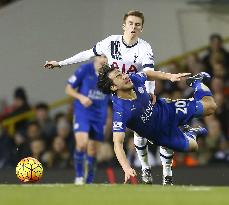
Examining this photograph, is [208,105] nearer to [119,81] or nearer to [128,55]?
[128,55]

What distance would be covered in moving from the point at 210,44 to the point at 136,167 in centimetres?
313

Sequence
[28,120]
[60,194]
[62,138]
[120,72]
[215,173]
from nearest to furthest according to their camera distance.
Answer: [60,194]
[120,72]
[215,173]
[62,138]
[28,120]

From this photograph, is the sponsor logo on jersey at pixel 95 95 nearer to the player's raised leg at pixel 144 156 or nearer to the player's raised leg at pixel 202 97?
the player's raised leg at pixel 144 156

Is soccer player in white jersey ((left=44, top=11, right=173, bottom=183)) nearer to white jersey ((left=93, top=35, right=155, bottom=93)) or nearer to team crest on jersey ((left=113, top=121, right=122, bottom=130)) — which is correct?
white jersey ((left=93, top=35, right=155, bottom=93))

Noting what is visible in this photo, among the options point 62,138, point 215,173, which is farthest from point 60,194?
point 62,138

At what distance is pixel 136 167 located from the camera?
16.0m

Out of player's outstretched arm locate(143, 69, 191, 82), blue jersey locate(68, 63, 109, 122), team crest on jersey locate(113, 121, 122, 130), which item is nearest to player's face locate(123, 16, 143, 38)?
player's outstretched arm locate(143, 69, 191, 82)

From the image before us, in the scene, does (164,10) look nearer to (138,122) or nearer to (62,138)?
(62,138)

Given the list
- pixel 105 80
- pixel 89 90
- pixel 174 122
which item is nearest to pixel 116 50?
pixel 105 80

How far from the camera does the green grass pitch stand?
9.23m

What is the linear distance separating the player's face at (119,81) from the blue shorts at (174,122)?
67 cm

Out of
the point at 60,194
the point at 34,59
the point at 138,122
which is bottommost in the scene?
the point at 60,194

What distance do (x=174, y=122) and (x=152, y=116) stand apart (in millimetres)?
375

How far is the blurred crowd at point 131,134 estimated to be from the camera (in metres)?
16.2
